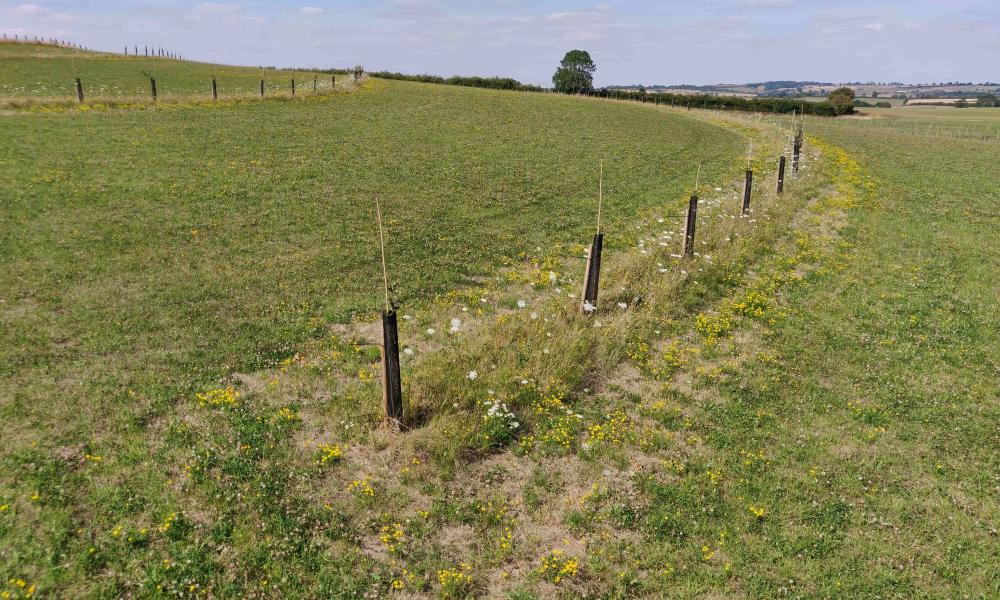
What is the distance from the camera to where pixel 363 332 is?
476 inches

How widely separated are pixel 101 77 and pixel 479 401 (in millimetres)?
58849

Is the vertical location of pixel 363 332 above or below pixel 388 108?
below

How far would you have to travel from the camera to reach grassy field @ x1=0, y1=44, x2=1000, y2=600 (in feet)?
22.4

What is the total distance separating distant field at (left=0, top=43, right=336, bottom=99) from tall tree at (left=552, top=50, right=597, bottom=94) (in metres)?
81.4

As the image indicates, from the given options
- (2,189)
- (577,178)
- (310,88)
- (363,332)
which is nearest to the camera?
(363,332)

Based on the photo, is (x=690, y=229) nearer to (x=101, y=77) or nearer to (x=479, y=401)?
(x=479, y=401)

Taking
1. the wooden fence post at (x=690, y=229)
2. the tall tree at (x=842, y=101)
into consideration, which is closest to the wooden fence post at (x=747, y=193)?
the wooden fence post at (x=690, y=229)

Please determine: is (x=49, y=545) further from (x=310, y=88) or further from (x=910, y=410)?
(x=310, y=88)

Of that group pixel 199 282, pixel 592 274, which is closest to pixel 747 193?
pixel 592 274

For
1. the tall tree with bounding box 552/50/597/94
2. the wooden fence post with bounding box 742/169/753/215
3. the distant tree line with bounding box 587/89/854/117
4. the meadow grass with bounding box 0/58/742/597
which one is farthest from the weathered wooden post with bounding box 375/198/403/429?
the tall tree with bounding box 552/50/597/94

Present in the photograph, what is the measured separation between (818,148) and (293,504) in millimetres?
46614

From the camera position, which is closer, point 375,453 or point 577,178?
point 375,453

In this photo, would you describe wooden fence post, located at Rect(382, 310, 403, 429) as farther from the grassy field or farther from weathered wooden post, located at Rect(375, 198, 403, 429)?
the grassy field

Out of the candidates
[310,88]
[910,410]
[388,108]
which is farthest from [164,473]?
[310,88]
